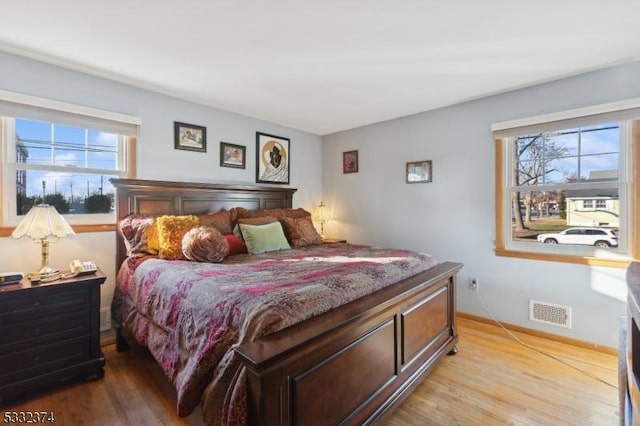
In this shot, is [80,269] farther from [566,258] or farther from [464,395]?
[566,258]

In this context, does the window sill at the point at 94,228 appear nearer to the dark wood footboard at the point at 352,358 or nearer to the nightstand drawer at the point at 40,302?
the nightstand drawer at the point at 40,302

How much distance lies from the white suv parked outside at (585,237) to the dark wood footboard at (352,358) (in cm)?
141

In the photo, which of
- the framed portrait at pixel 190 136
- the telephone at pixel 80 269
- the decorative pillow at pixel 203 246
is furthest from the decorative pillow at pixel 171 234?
the framed portrait at pixel 190 136

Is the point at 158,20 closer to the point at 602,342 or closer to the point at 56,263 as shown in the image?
the point at 56,263

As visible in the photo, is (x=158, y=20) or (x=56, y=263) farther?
(x=56, y=263)

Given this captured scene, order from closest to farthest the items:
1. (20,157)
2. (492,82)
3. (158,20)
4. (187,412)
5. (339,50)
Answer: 1. (187,412)
2. (158,20)
3. (339,50)
4. (20,157)
5. (492,82)

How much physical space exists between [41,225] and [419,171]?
3.51 meters

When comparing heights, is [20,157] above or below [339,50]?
below

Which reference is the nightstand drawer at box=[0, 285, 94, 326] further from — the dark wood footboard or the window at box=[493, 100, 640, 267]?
the window at box=[493, 100, 640, 267]

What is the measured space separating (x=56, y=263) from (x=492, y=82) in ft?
13.3

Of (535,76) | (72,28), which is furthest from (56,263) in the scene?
(535,76)

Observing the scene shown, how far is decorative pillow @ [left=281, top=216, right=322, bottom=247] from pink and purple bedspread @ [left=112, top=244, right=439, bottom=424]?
27.0 inches

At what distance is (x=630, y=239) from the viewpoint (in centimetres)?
249

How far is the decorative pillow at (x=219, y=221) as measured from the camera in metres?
2.94
